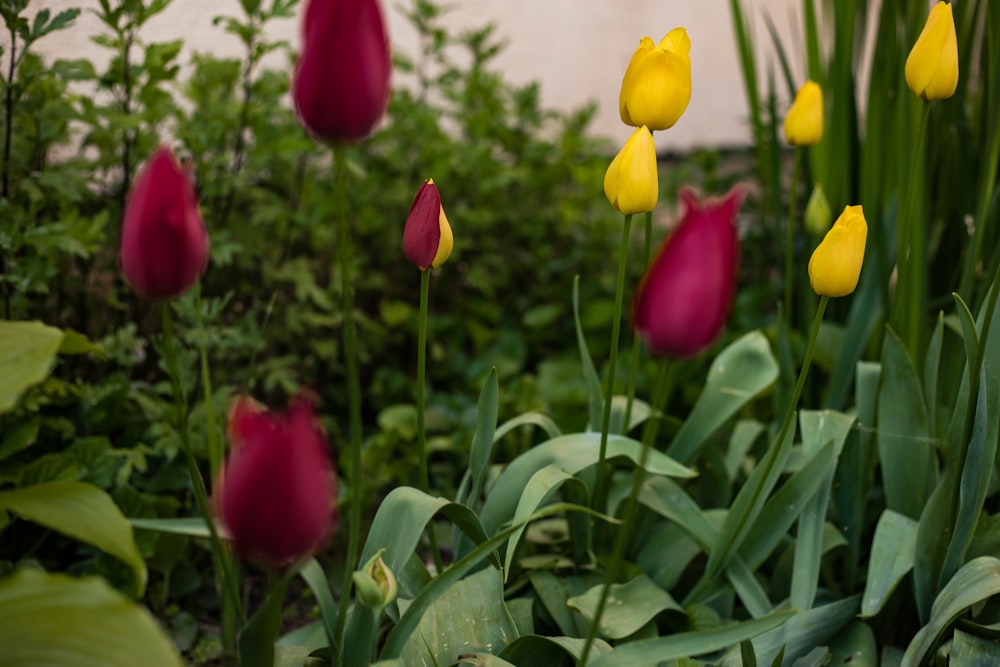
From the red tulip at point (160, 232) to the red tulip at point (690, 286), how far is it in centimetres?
36

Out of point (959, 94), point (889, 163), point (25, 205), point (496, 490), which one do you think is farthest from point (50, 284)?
point (959, 94)

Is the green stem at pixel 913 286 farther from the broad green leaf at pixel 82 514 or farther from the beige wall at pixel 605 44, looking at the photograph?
the broad green leaf at pixel 82 514

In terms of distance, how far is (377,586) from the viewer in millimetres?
871

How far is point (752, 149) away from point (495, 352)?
1087 millimetres

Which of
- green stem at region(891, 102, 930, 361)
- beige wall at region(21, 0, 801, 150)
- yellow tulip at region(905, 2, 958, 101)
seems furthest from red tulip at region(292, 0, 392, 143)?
beige wall at region(21, 0, 801, 150)

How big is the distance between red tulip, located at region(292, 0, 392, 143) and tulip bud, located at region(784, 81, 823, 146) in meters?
0.93

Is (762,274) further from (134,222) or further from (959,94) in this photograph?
(134,222)

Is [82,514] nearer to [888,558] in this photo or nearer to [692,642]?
[692,642]

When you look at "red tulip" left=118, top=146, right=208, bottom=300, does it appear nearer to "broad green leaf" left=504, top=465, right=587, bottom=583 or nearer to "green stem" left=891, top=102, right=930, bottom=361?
"broad green leaf" left=504, top=465, right=587, bottom=583

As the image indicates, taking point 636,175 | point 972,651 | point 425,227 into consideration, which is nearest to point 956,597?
point 972,651

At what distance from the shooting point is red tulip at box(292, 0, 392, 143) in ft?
2.36

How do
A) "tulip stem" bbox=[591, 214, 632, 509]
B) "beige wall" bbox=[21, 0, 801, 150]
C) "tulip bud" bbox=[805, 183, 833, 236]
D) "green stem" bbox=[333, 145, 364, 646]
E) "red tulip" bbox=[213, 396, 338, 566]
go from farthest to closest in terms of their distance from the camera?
"beige wall" bbox=[21, 0, 801, 150] < "tulip bud" bbox=[805, 183, 833, 236] < "tulip stem" bbox=[591, 214, 632, 509] < "green stem" bbox=[333, 145, 364, 646] < "red tulip" bbox=[213, 396, 338, 566]

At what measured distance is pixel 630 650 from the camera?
953 millimetres

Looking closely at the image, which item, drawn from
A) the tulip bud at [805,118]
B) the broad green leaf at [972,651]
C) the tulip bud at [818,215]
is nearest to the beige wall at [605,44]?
the tulip bud at [818,215]
